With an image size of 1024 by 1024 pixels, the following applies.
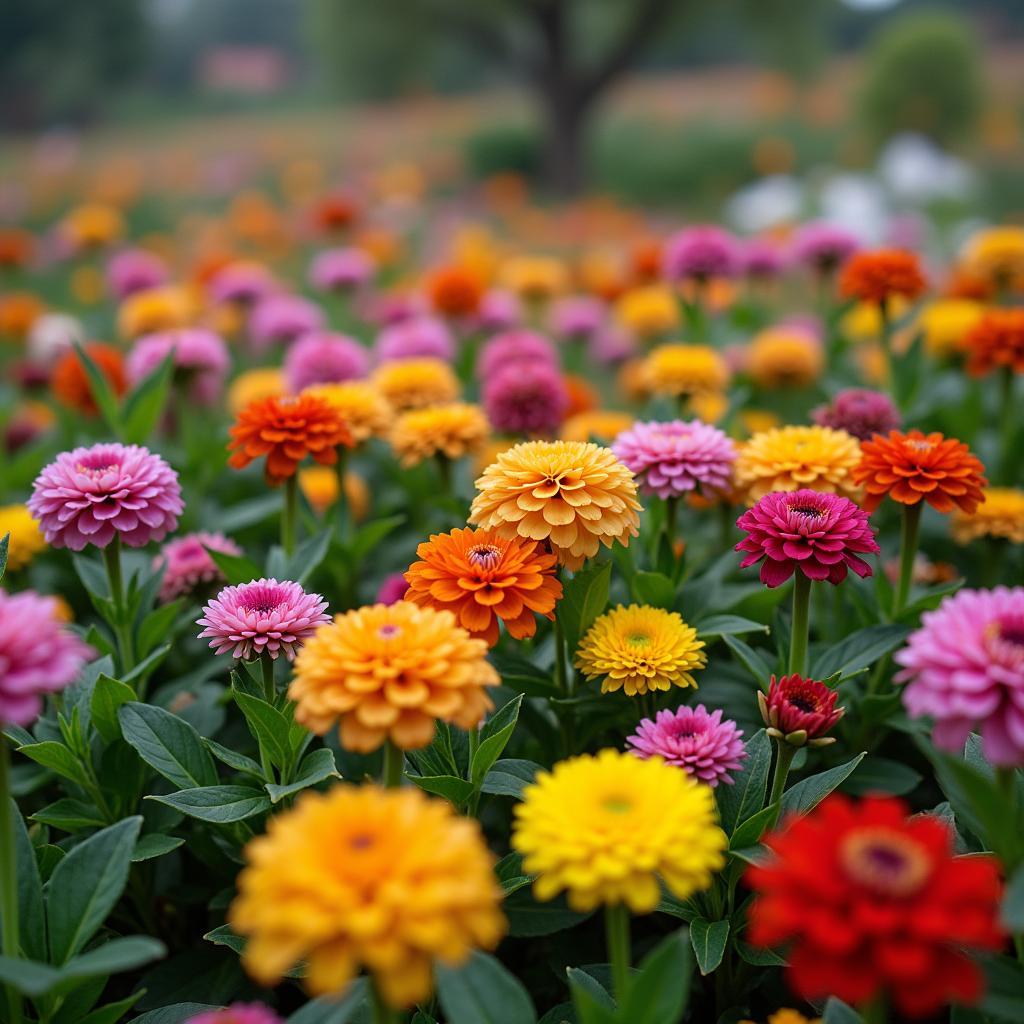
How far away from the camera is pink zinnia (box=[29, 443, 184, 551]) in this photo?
152cm

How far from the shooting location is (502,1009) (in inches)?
41.6

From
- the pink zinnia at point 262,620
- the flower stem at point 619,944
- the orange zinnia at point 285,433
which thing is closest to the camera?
the flower stem at point 619,944

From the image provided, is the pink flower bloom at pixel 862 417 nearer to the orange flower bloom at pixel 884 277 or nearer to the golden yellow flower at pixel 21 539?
the orange flower bloom at pixel 884 277

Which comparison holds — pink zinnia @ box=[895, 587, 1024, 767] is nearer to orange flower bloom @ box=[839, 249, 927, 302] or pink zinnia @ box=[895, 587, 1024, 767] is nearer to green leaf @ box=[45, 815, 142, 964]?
green leaf @ box=[45, 815, 142, 964]

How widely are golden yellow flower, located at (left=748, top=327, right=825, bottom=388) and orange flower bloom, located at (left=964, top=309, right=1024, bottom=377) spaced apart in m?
0.60

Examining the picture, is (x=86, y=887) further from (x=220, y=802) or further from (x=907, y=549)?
(x=907, y=549)

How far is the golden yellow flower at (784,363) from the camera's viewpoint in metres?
2.92

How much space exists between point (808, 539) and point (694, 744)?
333 mm

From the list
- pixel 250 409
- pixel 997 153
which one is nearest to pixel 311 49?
pixel 997 153

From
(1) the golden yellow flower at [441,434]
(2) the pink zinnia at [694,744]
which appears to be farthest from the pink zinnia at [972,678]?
(1) the golden yellow flower at [441,434]

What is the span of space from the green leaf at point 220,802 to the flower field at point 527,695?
2 centimetres

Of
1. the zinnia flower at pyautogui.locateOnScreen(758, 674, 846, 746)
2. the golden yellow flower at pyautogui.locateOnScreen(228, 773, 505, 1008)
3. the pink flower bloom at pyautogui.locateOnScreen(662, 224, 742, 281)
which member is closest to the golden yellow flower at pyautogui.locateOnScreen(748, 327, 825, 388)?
the pink flower bloom at pyautogui.locateOnScreen(662, 224, 742, 281)

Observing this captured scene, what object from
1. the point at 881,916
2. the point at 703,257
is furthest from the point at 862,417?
the point at 881,916

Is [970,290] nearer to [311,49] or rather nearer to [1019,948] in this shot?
[1019,948]
